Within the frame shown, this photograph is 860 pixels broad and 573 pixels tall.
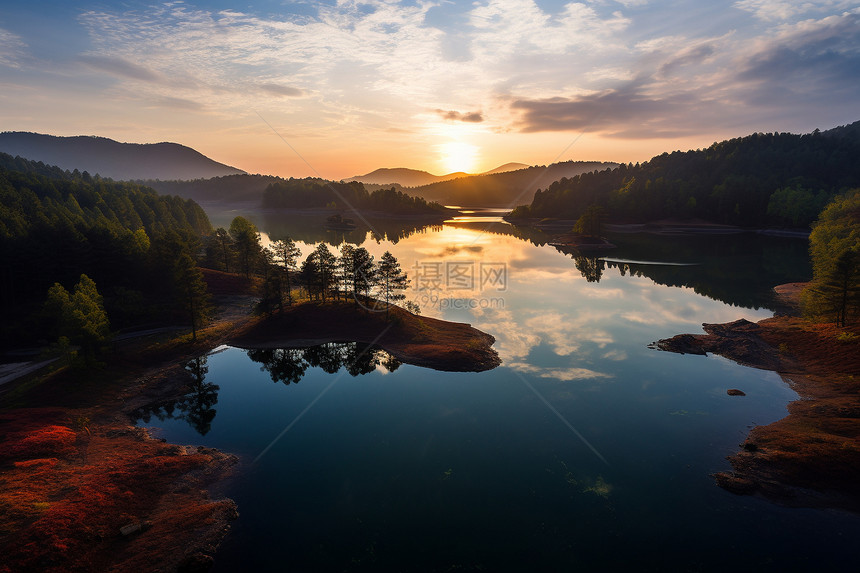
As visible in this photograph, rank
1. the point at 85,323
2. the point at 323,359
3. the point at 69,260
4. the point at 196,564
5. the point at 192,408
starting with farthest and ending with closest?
the point at 69,260
the point at 323,359
the point at 85,323
the point at 192,408
the point at 196,564

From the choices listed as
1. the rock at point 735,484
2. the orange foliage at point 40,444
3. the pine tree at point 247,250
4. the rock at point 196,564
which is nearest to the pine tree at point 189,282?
the orange foliage at point 40,444

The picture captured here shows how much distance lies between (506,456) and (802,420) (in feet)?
103

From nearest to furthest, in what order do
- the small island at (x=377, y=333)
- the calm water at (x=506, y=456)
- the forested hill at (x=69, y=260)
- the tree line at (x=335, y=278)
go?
the calm water at (x=506, y=456)
the small island at (x=377, y=333)
the tree line at (x=335, y=278)
the forested hill at (x=69, y=260)

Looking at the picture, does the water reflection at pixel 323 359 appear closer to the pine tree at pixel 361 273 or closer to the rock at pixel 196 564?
the pine tree at pixel 361 273

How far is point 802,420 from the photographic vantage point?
1601 inches

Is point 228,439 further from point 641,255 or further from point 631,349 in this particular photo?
point 641,255

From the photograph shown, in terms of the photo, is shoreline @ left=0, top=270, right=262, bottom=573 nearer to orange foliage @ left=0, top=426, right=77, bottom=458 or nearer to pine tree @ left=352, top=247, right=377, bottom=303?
orange foliage @ left=0, top=426, right=77, bottom=458

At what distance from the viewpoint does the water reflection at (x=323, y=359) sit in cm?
5666

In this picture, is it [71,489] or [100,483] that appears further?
[100,483]

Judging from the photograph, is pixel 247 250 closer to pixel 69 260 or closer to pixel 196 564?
pixel 69 260

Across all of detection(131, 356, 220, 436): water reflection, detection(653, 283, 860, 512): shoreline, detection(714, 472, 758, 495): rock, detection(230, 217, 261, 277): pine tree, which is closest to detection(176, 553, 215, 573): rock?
detection(131, 356, 220, 436): water reflection

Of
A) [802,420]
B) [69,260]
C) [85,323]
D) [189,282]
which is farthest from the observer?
[69,260]

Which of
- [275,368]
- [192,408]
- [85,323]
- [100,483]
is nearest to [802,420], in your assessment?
[275,368]

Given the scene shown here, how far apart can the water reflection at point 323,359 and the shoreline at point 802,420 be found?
40.7 metres
